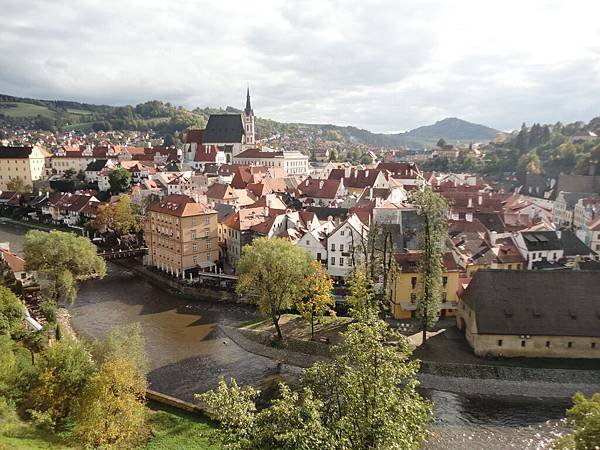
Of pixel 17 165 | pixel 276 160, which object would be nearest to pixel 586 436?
pixel 276 160

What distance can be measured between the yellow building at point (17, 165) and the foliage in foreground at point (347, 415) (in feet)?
364

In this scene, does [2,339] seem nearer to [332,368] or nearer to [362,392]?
[332,368]

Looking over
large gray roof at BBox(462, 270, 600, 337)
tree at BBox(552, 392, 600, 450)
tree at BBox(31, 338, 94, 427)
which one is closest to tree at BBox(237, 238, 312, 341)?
large gray roof at BBox(462, 270, 600, 337)

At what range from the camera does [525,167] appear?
Result: 117938 millimetres

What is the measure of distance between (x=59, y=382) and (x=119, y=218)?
47.1 meters

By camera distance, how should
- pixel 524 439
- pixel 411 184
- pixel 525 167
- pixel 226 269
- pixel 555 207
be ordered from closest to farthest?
pixel 524 439 < pixel 226 269 < pixel 555 207 < pixel 411 184 < pixel 525 167

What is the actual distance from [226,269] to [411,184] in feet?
158

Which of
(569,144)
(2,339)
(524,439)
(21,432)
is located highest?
(569,144)

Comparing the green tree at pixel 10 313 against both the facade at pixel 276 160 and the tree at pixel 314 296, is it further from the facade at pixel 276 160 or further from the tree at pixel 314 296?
the facade at pixel 276 160

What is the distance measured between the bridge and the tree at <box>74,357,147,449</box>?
41951 mm

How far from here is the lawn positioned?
19734 millimetres

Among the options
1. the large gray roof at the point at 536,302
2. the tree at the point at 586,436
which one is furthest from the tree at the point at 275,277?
the tree at the point at 586,436

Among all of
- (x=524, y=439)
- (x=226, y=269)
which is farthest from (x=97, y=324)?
(x=524, y=439)

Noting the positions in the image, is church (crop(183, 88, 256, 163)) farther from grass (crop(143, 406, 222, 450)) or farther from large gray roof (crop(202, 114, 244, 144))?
grass (crop(143, 406, 222, 450))
